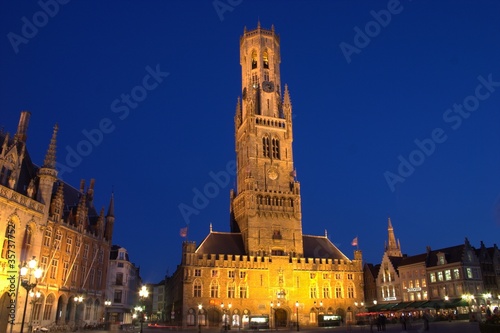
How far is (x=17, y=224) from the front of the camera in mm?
41000

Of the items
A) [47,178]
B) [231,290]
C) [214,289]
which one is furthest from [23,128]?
[231,290]

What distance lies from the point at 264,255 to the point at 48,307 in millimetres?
33787

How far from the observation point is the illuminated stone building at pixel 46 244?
1550 inches

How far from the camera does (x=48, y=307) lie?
46.2m

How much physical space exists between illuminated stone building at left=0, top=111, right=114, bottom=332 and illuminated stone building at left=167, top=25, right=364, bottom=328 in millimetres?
14256

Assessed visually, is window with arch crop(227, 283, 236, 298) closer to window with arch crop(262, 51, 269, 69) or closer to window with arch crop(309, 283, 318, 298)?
window with arch crop(309, 283, 318, 298)

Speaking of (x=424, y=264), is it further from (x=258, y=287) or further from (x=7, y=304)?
(x=7, y=304)

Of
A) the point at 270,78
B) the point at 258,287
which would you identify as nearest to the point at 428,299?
the point at 258,287

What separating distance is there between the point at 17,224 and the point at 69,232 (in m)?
10.5

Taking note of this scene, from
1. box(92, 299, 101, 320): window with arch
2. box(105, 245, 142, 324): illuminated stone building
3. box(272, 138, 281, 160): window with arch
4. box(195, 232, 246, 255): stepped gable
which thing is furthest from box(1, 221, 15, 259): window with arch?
box(272, 138, 281, 160): window with arch

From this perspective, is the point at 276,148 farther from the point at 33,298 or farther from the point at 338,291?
the point at 33,298

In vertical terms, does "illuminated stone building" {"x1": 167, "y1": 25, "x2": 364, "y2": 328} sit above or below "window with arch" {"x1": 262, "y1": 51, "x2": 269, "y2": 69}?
→ below

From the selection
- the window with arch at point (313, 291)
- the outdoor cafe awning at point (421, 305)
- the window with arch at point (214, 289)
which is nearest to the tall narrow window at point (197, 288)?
the window with arch at point (214, 289)

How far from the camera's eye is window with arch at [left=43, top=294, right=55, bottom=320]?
149 ft
